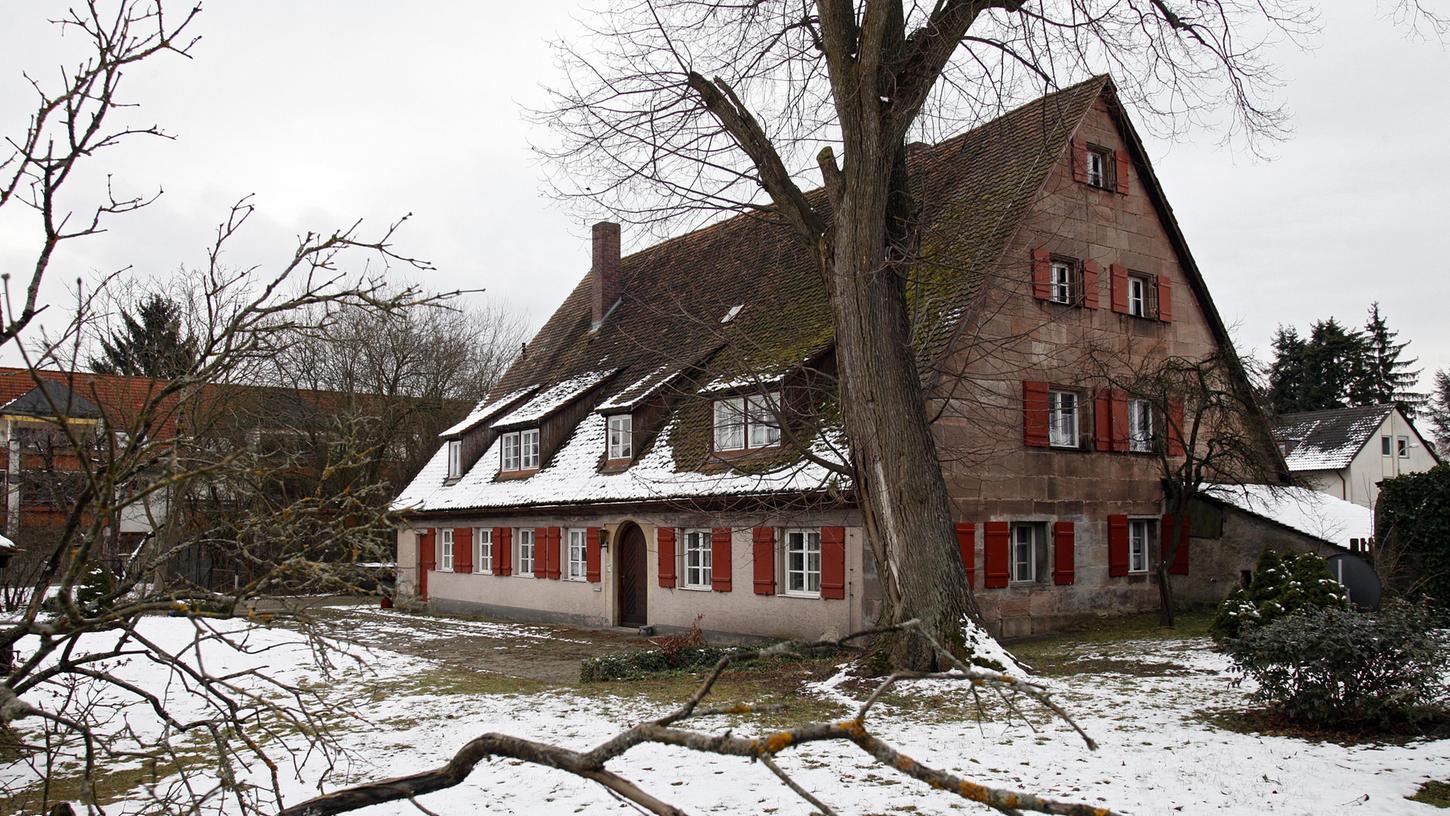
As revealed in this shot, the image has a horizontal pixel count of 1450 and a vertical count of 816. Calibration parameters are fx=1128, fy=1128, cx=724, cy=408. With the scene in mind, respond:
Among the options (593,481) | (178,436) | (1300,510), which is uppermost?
(178,436)

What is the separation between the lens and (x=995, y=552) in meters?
17.1

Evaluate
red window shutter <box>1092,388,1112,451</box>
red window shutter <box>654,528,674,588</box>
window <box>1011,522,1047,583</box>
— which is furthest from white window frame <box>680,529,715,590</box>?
Answer: red window shutter <box>1092,388,1112,451</box>

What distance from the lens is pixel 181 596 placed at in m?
3.55

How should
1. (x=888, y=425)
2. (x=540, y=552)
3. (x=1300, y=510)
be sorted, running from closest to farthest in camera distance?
1. (x=888, y=425)
2. (x=1300, y=510)
3. (x=540, y=552)

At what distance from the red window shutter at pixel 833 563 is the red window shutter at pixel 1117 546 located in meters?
5.62

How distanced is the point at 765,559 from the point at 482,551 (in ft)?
33.3

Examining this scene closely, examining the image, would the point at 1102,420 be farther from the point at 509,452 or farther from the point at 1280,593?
the point at 509,452

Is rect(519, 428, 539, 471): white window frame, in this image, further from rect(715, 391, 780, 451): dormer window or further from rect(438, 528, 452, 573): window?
rect(715, 391, 780, 451): dormer window

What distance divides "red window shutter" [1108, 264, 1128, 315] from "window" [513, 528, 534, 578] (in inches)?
484

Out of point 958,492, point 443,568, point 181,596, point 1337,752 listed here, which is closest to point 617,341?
point 443,568

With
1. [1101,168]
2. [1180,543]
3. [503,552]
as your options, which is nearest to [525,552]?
[503,552]

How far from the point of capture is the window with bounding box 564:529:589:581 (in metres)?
22.1

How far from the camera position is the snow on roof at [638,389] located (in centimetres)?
2059

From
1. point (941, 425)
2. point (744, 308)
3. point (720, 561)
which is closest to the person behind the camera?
point (941, 425)
